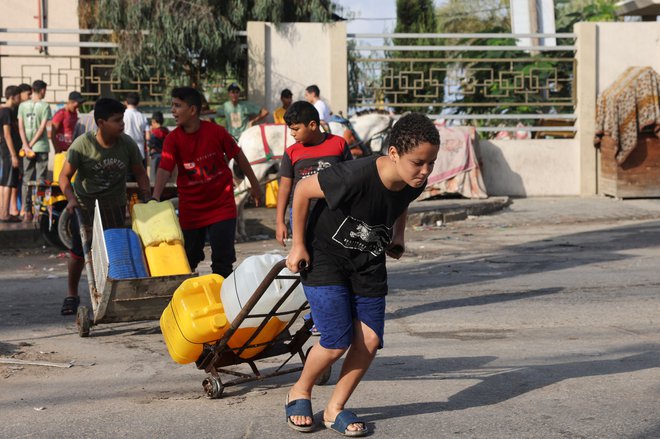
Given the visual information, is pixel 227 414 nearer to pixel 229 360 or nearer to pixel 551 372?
pixel 229 360

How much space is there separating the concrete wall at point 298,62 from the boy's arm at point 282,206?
34.8ft

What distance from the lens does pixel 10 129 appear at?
1494cm

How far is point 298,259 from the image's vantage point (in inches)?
196

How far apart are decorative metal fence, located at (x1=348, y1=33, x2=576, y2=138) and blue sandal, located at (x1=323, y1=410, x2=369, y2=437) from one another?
46.1ft

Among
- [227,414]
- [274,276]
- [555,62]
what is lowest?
[227,414]

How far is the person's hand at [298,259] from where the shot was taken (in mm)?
4992

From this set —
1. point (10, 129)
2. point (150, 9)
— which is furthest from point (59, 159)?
point (150, 9)

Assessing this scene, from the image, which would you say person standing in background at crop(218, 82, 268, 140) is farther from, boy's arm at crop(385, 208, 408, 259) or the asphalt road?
boy's arm at crop(385, 208, 408, 259)

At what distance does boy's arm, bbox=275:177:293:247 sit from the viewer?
729 centimetres

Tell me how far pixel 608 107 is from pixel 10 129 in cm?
1058

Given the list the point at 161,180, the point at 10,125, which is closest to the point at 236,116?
the point at 10,125

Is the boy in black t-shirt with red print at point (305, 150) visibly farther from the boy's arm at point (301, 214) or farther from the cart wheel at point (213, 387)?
the boy's arm at point (301, 214)

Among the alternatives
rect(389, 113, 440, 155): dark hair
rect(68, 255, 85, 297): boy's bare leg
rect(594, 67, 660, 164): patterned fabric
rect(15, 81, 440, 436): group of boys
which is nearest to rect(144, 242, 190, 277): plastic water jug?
rect(68, 255, 85, 297): boy's bare leg

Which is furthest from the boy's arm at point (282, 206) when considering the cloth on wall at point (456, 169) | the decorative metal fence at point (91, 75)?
the decorative metal fence at point (91, 75)
